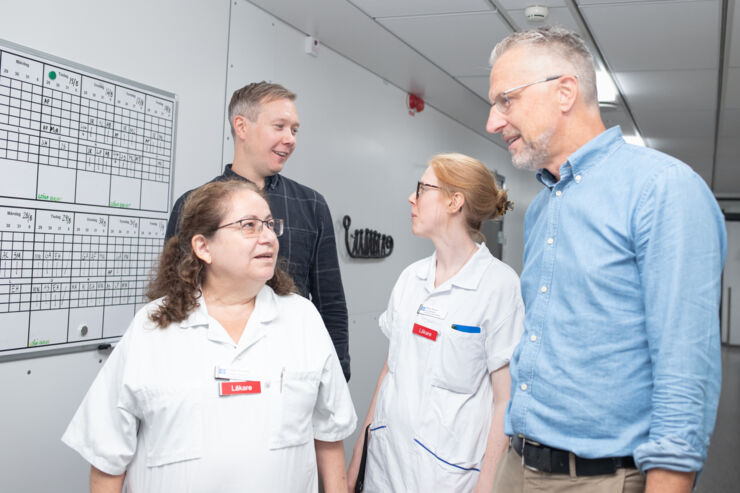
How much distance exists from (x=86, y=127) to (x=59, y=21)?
345 mm

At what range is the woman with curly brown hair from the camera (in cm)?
143

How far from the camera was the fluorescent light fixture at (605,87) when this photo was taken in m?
3.88

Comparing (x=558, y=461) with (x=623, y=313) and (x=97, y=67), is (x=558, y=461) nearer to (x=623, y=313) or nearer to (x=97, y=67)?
(x=623, y=313)

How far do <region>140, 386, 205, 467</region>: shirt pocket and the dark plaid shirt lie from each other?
2.60ft

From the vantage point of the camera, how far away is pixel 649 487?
3.63 feet

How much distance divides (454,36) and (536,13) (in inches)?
22.2

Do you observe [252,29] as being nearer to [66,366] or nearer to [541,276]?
[66,366]

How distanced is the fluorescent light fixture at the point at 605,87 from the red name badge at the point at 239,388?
3.09 meters

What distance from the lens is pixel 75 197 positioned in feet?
6.84

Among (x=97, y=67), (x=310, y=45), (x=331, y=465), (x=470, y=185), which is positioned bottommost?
(x=331, y=465)

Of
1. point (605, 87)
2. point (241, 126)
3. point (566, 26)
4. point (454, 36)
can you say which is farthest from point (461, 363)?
point (605, 87)

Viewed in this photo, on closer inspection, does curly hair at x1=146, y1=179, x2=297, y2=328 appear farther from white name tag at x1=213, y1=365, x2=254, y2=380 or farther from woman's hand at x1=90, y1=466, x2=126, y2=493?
woman's hand at x1=90, y1=466, x2=126, y2=493

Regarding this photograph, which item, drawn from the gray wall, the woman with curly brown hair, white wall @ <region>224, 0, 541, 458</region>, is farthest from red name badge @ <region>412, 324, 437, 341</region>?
white wall @ <region>224, 0, 541, 458</region>

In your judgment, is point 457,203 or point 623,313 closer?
point 623,313
